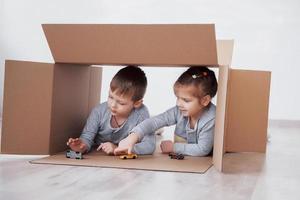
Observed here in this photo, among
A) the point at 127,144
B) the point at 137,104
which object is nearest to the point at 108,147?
the point at 127,144

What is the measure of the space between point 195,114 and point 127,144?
0.68ft

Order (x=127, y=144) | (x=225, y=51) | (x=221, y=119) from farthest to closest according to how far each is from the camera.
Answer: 1. (x=225, y=51)
2. (x=127, y=144)
3. (x=221, y=119)

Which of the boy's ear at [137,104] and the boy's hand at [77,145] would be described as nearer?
the boy's hand at [77,145]

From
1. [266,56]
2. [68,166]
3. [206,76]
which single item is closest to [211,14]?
[266,56]

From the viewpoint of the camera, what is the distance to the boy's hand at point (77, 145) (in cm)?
119

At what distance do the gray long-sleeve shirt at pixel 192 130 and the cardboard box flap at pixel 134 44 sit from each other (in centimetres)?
17

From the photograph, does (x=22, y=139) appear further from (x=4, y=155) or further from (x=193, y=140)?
(x=193, y=140)

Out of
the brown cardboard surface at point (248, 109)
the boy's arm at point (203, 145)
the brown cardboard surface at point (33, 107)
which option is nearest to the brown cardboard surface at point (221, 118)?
the boy's arm at point (203, 145)

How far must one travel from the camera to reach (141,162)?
113cm

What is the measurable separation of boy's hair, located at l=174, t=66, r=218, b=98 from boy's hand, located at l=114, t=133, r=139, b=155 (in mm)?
192

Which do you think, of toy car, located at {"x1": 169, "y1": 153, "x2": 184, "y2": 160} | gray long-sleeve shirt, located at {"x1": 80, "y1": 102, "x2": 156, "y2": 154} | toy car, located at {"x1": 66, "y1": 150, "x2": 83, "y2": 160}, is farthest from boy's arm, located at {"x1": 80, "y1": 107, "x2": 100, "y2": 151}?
toy car, located at {"x1": 169, "y1": 153, "x2": 184, "y2": 160}

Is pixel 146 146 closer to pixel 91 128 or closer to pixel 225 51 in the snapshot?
pixel 91 128

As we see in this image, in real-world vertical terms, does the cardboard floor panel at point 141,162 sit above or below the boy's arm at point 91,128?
below

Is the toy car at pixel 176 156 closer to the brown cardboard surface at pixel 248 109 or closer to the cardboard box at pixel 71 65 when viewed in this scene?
the cardboard box at pixel 71 65
